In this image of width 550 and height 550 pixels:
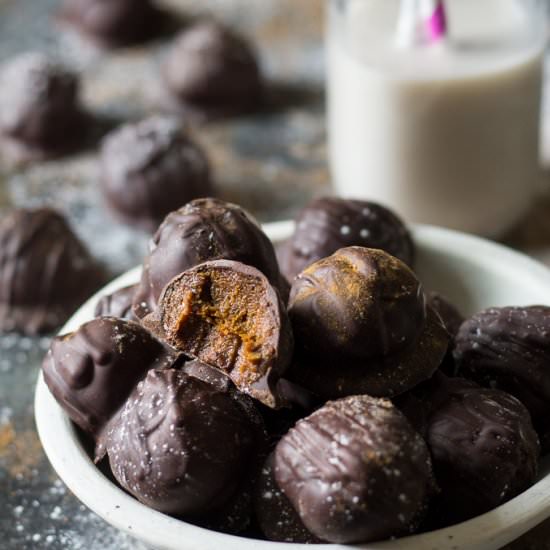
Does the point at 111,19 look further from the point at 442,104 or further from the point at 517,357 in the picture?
the point at 517,357

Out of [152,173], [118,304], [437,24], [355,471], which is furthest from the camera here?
[152,173]

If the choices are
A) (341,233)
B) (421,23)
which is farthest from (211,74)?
(341,233)

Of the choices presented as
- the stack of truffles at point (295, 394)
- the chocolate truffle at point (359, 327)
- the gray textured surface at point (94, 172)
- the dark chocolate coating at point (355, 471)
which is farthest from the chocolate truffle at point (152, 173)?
the dark chocolate coating at point (355, 471)

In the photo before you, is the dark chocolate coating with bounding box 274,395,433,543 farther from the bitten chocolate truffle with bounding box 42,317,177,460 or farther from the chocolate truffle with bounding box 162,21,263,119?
the chocolate truffle with bounding box 162,21,263,119

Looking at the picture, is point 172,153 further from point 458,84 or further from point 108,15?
point 108,15

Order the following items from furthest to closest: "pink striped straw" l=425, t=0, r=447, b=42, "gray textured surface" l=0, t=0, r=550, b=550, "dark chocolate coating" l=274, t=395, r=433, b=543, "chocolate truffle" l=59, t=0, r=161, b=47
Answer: "chocolate truffle" l=59, t=0, r=161, b=47 → "pink striped straw" l=425, t=0, r=447, b=42 → "gray textured surface" l=0, t=0, r=550, b=550 → "dark chocolate coating" l=274, t=395, r=433, b=543

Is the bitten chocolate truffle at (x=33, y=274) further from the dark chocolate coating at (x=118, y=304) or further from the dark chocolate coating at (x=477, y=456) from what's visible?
the dark chocolate coating at (x=477, y=456)

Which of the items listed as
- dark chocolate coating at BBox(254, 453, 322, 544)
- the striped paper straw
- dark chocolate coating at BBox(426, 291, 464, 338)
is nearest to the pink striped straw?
the striped paper straw
